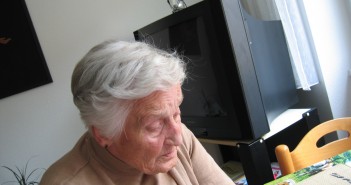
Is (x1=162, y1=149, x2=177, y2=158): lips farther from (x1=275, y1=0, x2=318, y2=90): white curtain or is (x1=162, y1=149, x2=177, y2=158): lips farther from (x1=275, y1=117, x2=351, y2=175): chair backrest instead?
(x1=275, y1=0, x2=318, y2=90): white curtain

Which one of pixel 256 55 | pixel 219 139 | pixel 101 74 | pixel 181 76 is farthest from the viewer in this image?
pixel 219 139

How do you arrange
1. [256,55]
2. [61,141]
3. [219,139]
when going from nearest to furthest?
1. [256,55]
2. [219,139]
3. [61,141]

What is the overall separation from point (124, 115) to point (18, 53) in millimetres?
1363

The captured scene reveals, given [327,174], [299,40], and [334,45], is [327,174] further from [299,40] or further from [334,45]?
[334,45]

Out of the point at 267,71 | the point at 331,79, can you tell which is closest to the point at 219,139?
the point at 267,71

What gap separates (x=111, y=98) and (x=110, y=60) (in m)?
0.08

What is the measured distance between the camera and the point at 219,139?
5.18ft

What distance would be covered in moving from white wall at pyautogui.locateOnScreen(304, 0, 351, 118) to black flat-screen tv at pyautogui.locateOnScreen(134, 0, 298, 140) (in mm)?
174

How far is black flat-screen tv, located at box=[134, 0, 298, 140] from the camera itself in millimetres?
1304

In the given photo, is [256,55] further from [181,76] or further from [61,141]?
[61,141]

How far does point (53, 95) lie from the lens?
1894 millimetres

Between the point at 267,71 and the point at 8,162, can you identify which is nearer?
the point at 267,71

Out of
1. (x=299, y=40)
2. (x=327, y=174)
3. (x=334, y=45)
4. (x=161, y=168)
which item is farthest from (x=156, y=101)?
(x=334, y=45)

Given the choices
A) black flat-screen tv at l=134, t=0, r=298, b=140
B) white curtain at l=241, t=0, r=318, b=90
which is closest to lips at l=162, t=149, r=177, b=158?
black flat-screen tv at l=134, t=0, r=298, b=140
